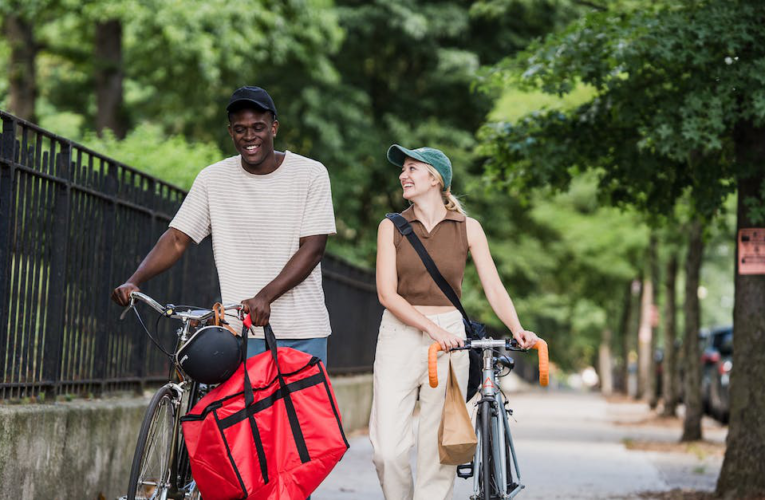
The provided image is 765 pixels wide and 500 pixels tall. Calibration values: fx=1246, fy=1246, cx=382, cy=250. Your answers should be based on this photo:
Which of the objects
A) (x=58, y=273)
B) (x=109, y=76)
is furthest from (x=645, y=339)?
(x=58, y=273)

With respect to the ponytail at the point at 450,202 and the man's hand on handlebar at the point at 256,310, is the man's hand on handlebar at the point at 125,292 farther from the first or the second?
the ponytail at the point at 450,202

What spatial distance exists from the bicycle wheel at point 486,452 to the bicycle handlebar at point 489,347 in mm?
307

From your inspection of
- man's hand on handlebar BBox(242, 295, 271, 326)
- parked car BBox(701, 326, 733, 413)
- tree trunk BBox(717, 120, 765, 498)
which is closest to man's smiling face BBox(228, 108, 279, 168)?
man's hand on handlebar BBox(242, 295, 271, 326)

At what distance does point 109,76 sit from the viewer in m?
25.3

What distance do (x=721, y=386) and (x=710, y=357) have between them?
1.46 metres

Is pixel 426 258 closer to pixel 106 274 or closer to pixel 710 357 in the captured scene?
pixel 106 274

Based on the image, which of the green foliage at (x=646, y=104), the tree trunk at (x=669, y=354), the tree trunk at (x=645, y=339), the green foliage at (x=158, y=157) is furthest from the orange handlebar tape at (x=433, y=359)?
the tree trunk at (x=645, y=339)

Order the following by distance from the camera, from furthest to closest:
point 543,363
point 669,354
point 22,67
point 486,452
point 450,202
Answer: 1. point 22,67
2. point 669,354
3. point 450,202
4. point 486,452
5. point 543,363

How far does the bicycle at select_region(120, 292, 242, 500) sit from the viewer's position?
4941mm

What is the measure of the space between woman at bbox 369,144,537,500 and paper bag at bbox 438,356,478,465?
5.6 inches

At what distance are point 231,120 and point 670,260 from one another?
19.9 metres

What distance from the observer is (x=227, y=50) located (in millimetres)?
23156

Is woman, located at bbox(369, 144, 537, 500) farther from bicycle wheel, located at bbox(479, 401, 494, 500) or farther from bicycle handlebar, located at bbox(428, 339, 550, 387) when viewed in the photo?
bicycle wheel, located at bbox(479, 401, 494, 500)

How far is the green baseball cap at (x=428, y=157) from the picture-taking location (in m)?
5.61
